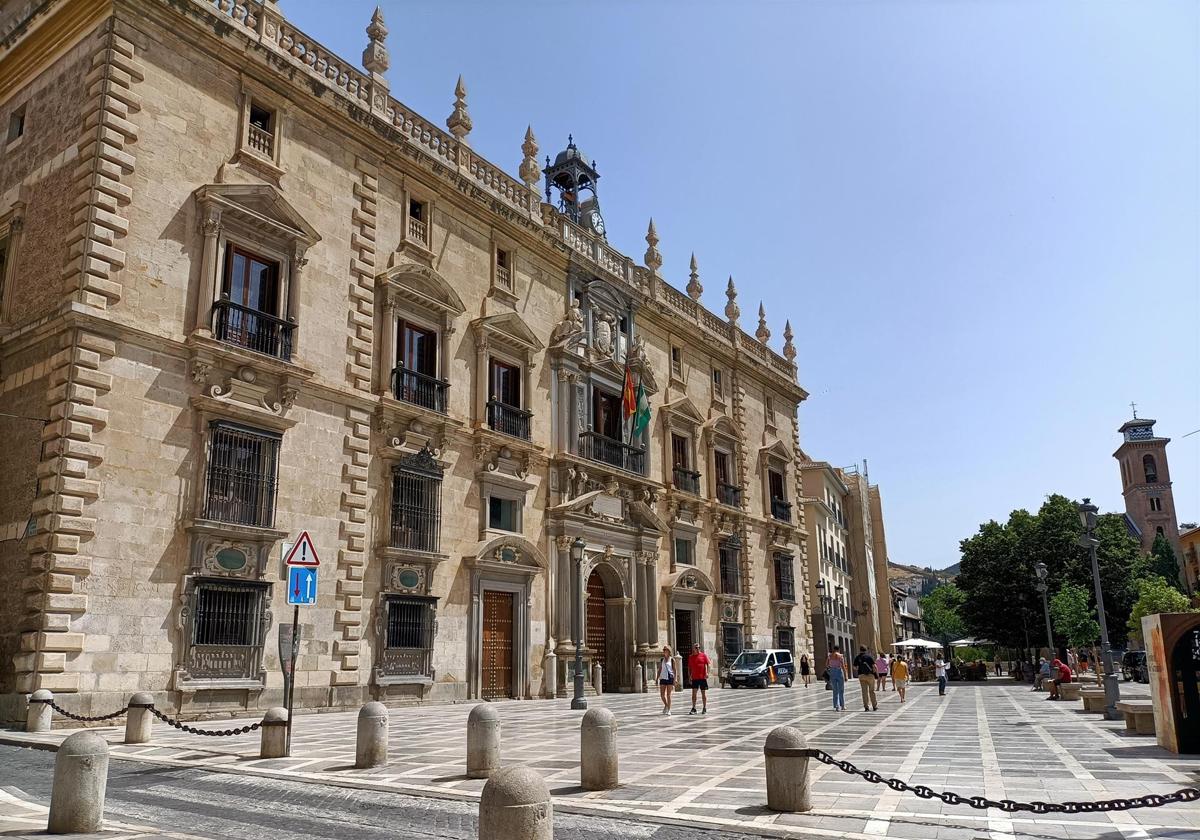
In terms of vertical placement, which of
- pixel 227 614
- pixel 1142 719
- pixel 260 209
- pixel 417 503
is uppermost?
pixel 260 209

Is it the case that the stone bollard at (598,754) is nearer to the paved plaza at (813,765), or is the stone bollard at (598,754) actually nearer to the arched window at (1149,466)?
the paved plaza at (813,765)

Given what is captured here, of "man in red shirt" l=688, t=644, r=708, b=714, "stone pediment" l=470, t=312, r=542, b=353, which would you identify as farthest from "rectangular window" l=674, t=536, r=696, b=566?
"man in red shirt" l=688, t=644, r=708, b=714

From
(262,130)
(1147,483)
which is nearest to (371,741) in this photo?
(262,130)

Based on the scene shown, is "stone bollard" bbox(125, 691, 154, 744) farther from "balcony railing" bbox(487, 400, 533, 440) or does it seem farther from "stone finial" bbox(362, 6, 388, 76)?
"stone finial" bbox(362, 6, 388, 76)

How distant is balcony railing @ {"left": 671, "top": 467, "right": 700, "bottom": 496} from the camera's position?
32.7m

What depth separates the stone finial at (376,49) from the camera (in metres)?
22.4

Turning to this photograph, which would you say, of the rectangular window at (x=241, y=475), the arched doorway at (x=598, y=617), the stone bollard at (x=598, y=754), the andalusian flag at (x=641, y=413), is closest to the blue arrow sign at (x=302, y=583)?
the stone bollard at (x=598, y=754)

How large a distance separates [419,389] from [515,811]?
674 inches

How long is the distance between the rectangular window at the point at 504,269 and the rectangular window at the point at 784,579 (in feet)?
63.9

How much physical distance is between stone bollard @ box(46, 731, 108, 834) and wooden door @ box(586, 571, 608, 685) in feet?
70.0

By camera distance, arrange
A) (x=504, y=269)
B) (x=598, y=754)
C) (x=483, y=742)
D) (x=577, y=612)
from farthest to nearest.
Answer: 1. (x=504, y=269)
2. (x=577, y=612)
3. (x=483, y=742)
4. (x=598, y=754)

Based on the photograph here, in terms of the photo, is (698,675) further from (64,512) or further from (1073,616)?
(1073,616)

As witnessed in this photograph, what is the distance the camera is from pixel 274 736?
11227mm

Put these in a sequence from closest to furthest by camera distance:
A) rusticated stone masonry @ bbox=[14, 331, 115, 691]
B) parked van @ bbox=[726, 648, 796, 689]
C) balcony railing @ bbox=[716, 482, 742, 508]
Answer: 1. rusticated stone masonry @ bbox=[14, 331, 115, 691]
2. parked van @ bbox=[726, 648, 796, 689]
3. balcony railing @ bbox=[716, 482, 742, 508]
